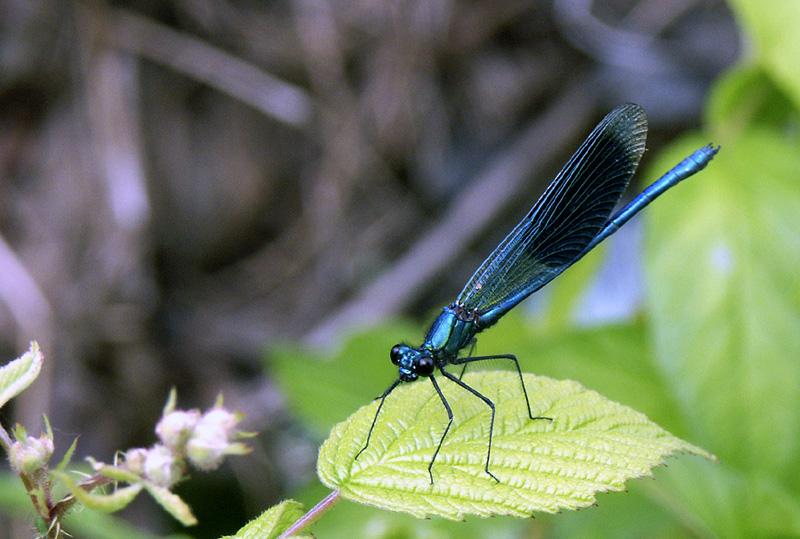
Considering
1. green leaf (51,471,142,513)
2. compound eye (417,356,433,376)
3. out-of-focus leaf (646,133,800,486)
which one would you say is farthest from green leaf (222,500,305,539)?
out-of-focus leaf (646,133,800,486)

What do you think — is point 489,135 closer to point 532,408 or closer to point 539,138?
point 539,138

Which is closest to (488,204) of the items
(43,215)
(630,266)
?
(630,266)

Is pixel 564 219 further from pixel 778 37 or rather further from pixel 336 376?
pixel 336 376

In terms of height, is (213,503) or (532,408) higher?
(213,503)

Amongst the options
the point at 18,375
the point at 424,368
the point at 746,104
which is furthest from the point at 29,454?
the point at 746,104

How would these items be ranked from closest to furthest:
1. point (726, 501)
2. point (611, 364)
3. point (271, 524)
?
point (271, 524)
point (726, 501)
point (611, 364)

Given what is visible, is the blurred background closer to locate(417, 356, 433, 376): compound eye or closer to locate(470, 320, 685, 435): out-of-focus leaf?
locate(470, 320, 685, 435): out-of-focus leaf

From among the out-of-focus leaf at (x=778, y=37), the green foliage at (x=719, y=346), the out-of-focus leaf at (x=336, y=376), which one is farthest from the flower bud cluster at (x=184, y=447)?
the out-of-focus leaf at (x=778, y=37)
